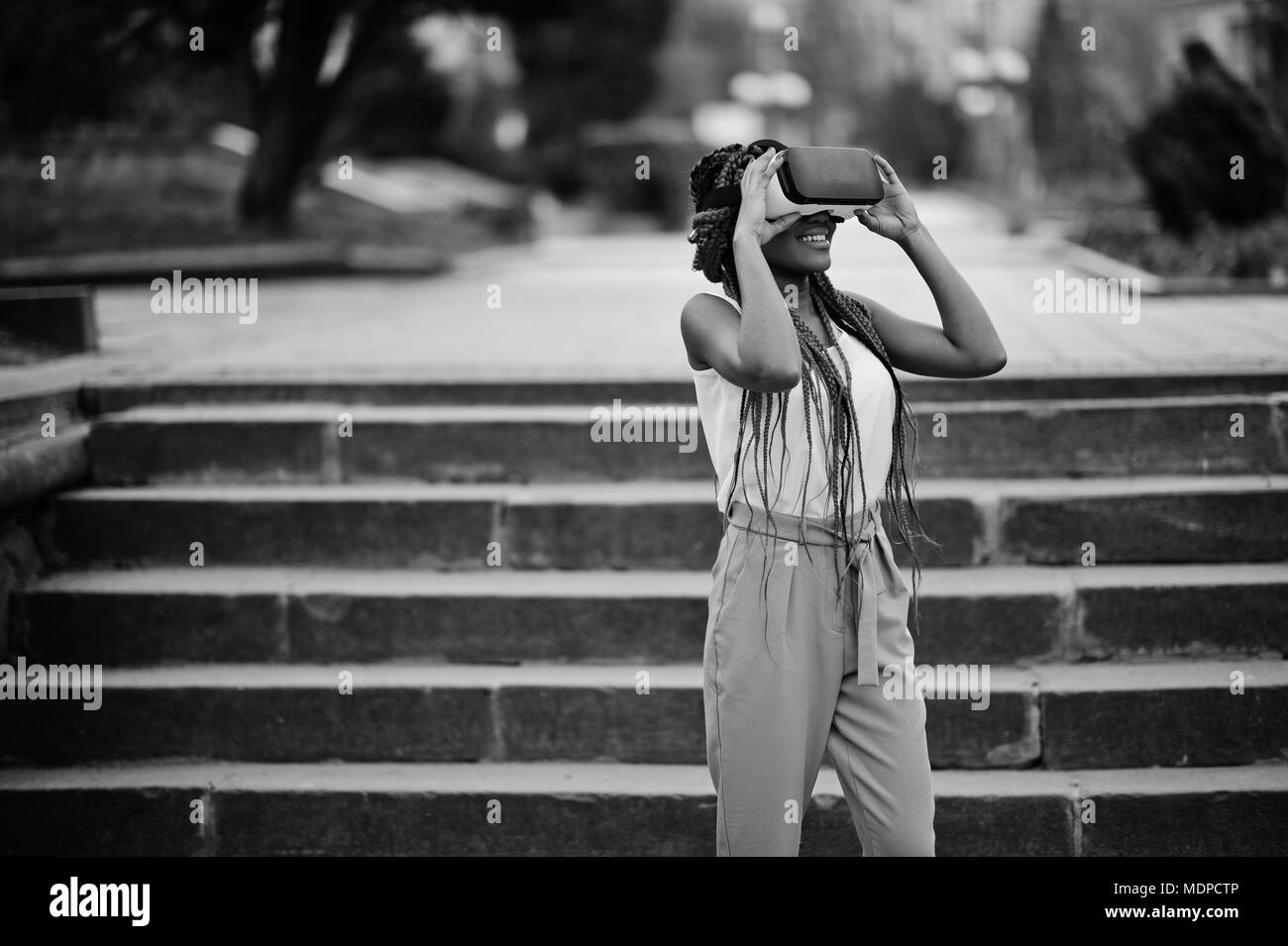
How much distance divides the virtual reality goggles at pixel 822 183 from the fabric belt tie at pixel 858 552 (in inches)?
28.5

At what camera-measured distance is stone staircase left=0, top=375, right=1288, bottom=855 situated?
4441 millimetres

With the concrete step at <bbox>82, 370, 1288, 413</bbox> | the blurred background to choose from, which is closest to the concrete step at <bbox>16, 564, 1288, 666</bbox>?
the concrete step at <bbox>82, 370, 1288, 413</bbox>

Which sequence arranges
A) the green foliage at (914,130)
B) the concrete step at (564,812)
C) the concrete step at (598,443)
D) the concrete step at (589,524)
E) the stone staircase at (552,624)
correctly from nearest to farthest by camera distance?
the concrete step at (564,812)
the stone staircase at (552,624)
the concrete step at (589,524)
the concrete step at (598,443)
the green foliage at (914,130)

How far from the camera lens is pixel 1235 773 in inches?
172

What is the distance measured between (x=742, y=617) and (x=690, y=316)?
74 centimetres

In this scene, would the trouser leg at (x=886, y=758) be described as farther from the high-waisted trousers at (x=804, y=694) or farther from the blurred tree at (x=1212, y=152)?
the blurred tree at (x=1212, y=152)

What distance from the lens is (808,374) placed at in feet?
10.5

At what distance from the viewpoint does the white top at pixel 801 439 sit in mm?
3162

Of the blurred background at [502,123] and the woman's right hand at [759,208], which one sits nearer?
Answer: the woman's right hand at [759,208]

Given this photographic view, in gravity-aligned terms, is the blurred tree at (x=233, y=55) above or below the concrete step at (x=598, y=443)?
above

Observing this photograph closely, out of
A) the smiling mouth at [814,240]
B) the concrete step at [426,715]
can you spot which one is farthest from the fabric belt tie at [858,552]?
the concrete step at [426,715]

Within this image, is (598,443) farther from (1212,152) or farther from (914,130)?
(914,130)

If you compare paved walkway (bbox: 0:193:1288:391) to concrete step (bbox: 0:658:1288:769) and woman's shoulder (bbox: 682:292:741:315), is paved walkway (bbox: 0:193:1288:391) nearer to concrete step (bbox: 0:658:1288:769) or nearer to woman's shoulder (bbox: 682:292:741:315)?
concrete step (bbox: 0:658:1288:769)
